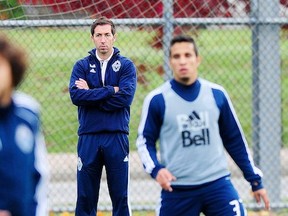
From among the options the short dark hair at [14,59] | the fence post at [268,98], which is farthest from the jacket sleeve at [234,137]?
the fence post at [268,98]

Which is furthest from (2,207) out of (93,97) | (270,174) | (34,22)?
(270,174)

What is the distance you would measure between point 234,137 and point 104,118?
81.1 inches

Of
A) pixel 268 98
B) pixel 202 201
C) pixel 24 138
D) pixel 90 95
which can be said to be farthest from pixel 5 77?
pixel 268 98

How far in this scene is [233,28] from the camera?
11.2 m

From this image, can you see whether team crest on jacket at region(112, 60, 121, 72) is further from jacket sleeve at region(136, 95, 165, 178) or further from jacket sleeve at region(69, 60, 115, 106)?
jacket sleeve at region(136, 95, 165, 178)

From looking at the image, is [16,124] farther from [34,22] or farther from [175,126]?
[34,22]

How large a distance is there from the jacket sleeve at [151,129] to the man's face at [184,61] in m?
0.20

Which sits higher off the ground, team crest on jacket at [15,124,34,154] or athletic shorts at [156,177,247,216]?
team crest on jacket at [15,124,34,154]

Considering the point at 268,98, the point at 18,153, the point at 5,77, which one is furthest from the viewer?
the point at 268,98

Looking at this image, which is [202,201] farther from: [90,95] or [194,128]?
[90,95]

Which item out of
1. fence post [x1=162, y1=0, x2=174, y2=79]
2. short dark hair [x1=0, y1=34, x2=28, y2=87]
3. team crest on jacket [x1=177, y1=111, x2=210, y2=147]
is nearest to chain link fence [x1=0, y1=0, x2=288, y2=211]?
fence post [x1=162, y1=0, x2=174, y2=79]

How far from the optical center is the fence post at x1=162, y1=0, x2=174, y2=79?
10.3 meters

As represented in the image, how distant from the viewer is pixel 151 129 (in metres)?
6.89

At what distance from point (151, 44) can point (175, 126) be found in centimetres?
423
